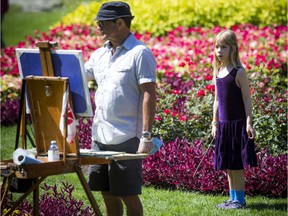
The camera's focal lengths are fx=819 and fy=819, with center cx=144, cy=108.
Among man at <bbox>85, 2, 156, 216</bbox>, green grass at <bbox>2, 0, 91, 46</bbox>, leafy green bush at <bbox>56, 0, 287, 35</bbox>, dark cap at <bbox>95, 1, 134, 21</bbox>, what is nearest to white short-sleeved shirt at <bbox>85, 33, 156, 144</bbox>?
man at <bbox>85, 2, 156, 216</bbox>

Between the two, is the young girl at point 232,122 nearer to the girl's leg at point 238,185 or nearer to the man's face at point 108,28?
the girl's leg at point 238,185

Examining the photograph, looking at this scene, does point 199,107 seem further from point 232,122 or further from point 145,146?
point 145,146

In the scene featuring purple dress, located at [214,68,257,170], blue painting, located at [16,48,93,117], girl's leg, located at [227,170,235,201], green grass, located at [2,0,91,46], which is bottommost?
girl's leg, located at [227,170,235,201]

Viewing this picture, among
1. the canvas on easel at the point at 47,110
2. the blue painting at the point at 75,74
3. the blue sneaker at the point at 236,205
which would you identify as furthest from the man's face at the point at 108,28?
the blue sneaker at the point at 236,205

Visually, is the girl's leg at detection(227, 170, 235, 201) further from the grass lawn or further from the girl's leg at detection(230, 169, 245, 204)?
the grass lawn

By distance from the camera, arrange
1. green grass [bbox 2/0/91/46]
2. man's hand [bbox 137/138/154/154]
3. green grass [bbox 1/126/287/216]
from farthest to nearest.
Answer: green grass [bbox 2/0/91/46], green grass [bbox 1/126/287/216], man's hand [bbox 137/138/154/154]

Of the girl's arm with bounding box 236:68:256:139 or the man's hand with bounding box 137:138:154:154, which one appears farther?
the girl's arm with bounding box 236:68:256:139

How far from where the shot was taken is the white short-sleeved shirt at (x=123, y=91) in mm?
4930

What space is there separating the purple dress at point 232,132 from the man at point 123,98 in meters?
1.59

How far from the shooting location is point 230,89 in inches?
255

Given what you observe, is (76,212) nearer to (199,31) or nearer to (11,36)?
(199,31)

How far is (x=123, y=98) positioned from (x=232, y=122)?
5.75ft

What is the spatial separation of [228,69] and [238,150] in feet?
2.13

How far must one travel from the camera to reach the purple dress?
6.46 meters
